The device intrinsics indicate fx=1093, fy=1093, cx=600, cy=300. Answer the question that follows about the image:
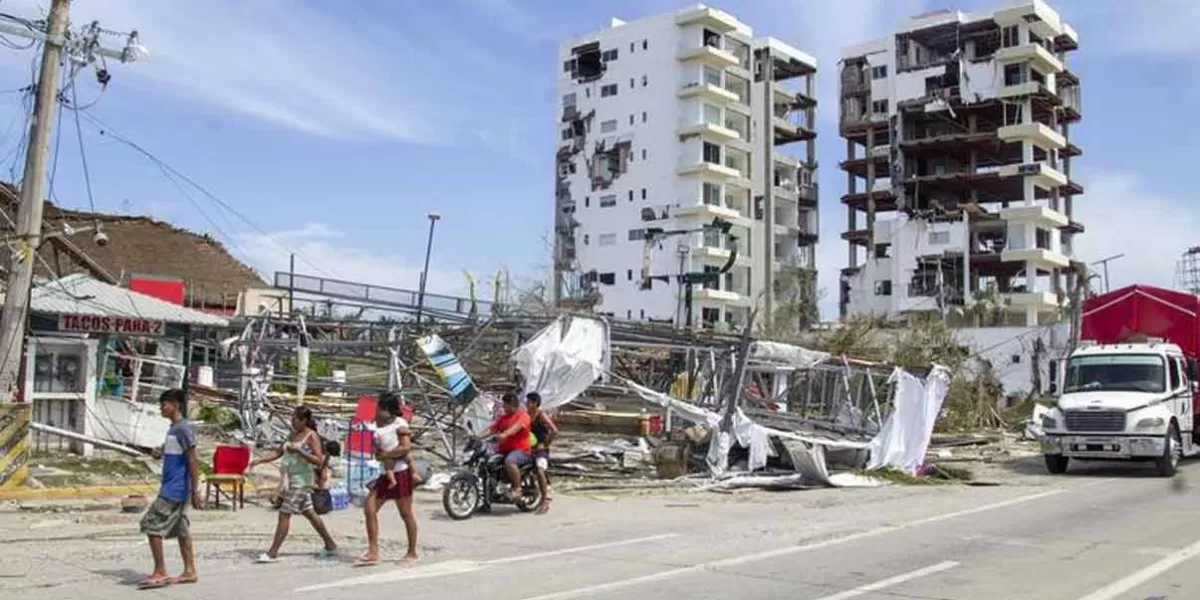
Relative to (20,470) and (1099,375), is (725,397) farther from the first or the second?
(20,470)

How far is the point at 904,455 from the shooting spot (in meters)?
21.2

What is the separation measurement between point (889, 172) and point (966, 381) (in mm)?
52886

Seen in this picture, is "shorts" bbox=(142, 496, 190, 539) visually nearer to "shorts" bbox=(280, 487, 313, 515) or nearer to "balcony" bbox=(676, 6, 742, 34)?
"shorts" bbox=(280, 487, 313, 515)

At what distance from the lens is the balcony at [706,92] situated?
263 ft

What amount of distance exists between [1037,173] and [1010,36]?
10.3m

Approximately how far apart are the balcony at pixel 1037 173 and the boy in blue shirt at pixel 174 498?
77.4 meters

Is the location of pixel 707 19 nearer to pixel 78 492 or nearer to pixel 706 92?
pixel 706 92

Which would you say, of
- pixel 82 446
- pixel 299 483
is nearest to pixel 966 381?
pixel 82 446

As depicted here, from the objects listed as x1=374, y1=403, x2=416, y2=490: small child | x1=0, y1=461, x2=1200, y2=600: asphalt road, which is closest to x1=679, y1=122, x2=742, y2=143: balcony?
x1=0, y1=461, x2=1200, y2=600: asphalt road

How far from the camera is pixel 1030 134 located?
77.9 metres

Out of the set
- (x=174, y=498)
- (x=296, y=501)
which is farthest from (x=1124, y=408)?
(x=174, y=498)

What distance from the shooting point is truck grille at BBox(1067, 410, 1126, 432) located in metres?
20.9

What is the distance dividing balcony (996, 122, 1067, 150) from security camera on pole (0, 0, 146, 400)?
72329mm

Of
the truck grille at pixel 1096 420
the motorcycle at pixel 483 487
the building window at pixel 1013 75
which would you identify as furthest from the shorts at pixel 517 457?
the building window at pixel 1013 75
